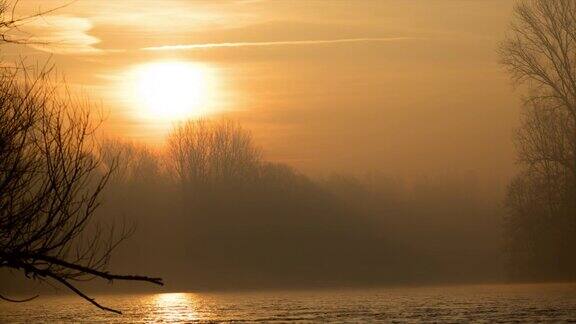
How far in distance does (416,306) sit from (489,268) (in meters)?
86.1

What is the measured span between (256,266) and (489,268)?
37130 mm

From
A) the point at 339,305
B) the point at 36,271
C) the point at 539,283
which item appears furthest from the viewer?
the point at 539,283

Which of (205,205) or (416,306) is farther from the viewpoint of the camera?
(205,205)

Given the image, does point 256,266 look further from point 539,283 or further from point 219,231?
point 539,283

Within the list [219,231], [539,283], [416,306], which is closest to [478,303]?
[416,306]

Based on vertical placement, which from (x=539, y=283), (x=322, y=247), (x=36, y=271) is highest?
(x=322, y=247)

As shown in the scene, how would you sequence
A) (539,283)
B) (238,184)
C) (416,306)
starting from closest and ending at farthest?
(416,306) < (539,283) < (238,184)

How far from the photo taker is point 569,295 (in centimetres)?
6544

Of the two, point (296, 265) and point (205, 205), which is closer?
point (205, 205)

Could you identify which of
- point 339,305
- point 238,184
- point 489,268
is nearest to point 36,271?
point 339,305

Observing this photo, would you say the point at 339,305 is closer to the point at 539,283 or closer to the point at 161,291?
the point at 539,283

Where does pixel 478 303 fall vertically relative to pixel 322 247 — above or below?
below

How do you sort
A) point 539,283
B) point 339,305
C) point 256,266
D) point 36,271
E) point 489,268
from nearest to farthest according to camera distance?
point 36,271, point 339,305, point 539,283, point 256,266, point 489,268

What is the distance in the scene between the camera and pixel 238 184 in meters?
124
